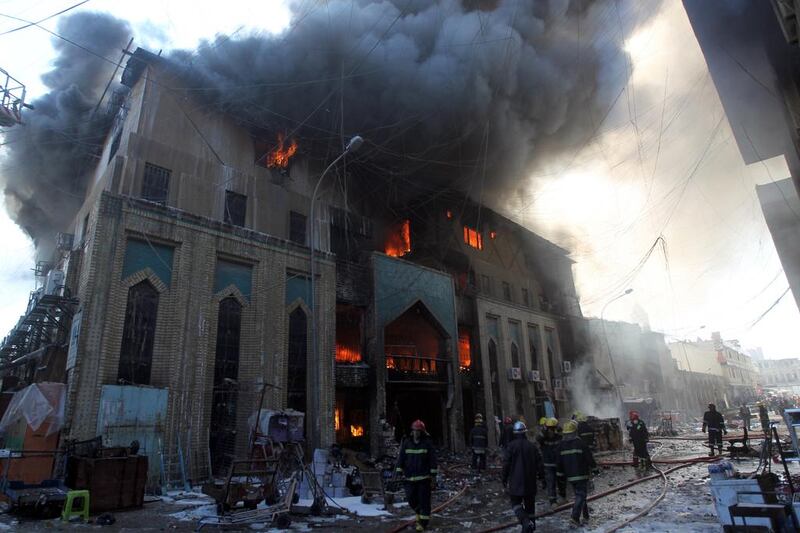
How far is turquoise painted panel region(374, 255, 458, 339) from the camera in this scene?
2153cm

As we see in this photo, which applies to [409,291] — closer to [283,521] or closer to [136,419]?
[136,419]

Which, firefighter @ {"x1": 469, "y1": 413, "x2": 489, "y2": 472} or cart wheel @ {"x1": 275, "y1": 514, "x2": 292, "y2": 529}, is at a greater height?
firefighter @ {"x1": 469, "y1": 413, "x2": 489, "y2": 472}

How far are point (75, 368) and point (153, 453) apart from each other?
10.3 ft

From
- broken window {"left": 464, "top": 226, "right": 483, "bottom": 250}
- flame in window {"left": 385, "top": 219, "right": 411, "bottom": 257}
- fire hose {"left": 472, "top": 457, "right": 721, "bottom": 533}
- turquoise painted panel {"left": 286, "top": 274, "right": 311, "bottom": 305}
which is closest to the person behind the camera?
fire hose {"left": 472, "top": 457, "right": 721, "bottom": 533}

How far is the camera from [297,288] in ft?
61.3

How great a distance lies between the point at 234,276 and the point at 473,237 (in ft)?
56.6

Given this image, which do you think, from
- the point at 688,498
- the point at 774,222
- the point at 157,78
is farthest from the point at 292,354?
the point at 774,222

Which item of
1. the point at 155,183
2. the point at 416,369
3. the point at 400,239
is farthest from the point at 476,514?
the point at 400,239

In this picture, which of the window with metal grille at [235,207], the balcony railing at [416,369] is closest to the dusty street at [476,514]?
the balcony railing at [416,369]

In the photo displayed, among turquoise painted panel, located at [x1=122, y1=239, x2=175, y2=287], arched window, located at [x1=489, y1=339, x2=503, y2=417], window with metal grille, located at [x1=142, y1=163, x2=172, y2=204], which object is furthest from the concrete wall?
arched window, located at [x1=489, y1=339, x2=503, y2=417]

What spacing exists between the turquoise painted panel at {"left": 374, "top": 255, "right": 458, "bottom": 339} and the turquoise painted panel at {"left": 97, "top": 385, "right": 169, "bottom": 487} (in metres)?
9.59

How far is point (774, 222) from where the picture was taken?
67.5 ft

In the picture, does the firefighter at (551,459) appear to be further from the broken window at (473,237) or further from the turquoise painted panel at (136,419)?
the broken window at (473,237)

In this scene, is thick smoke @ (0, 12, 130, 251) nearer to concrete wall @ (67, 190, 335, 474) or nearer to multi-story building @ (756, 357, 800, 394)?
concrete wall @ (67, 190, 335, 474)
